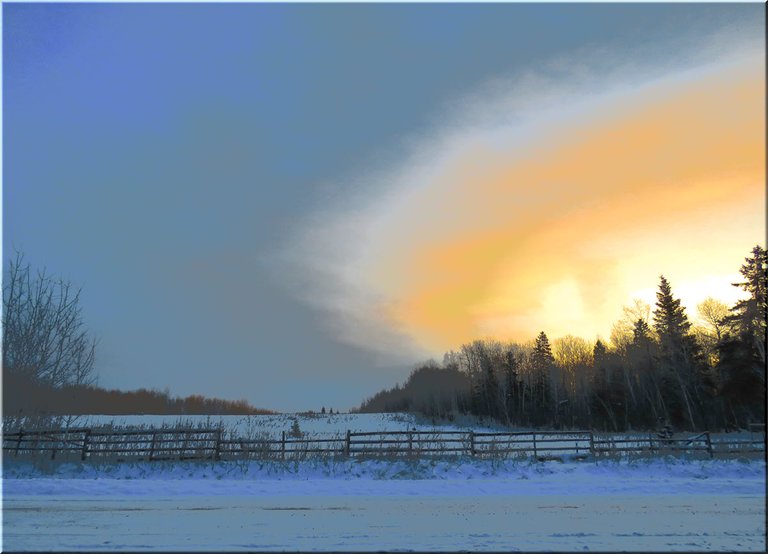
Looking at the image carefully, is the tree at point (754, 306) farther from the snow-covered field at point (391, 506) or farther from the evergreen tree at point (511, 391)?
the evergreen tree at point (511, 391)

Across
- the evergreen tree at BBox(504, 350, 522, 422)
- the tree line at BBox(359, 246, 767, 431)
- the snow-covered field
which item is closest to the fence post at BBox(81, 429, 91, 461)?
A: the snow-covered field

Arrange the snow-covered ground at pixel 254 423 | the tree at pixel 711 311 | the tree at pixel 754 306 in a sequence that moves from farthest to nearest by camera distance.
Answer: the tree at pixel 711 311
the tree at pixel 754 306
the snow-covered ground at pixel 254 423

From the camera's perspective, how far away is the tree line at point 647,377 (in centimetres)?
4459

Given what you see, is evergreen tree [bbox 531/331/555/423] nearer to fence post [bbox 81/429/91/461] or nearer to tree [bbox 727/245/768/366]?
tree [bbox 727/245/768/366]

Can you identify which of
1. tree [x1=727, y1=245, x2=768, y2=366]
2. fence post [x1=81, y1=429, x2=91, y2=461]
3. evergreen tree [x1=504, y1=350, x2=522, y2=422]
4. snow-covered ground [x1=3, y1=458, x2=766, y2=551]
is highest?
tree [x1=727, y1=245, x2=768, y2=366]

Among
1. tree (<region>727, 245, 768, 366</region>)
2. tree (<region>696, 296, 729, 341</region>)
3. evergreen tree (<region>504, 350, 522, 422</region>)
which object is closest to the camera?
tree (<region>727, 245, 768, 366</region>)

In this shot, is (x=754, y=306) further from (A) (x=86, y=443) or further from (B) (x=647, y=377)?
(A) (x=86, y=443)

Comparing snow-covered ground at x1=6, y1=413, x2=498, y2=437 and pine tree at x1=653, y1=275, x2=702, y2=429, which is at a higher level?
pine tree at x1=653, y1=275, x2=702, y2=429

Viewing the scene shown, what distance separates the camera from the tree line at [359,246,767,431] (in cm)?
4459

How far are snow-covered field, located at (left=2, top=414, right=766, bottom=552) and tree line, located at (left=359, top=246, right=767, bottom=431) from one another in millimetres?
29913

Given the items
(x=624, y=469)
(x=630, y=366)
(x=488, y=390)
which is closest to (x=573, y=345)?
(x=488, y=390)

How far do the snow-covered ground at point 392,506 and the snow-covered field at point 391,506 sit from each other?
0.13ft

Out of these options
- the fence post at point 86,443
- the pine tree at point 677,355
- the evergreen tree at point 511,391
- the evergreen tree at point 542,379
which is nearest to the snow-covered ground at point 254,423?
the fence post at point 86,443

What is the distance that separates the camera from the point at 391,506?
11391mm
